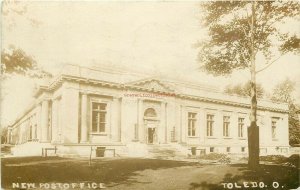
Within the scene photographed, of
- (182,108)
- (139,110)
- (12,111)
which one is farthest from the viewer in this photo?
(182,108)

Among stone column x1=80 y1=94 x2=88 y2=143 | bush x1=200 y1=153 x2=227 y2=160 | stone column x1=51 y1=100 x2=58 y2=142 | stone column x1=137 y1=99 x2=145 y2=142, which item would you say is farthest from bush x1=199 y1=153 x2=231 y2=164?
stone column x1=51 y1=100 x2=58 y2=142

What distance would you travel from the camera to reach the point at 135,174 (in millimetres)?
6445

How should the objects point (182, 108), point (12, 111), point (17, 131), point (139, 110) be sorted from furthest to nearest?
point (182, 108)
point (139, 110)
point (17, 131)
point (12, 111)

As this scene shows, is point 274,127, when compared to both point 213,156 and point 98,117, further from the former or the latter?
point 98,117

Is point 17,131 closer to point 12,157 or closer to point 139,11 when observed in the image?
point 12,157

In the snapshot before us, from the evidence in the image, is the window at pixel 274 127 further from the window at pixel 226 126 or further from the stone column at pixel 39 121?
the stone column at pixel 39 121

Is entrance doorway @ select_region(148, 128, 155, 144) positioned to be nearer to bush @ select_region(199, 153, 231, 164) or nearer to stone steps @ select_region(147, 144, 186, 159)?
stone steps @ select_region(147, 144, 186, 159)

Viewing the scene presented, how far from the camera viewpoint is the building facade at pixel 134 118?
6.71 metres

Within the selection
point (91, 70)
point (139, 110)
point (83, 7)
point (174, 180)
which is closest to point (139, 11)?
point (83, 7)

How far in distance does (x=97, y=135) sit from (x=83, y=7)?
7.60ft

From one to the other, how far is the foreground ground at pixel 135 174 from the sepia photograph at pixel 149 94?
20 millimetres

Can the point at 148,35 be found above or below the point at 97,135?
above

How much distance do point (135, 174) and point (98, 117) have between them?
1.40 metres

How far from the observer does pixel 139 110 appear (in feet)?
24.4
